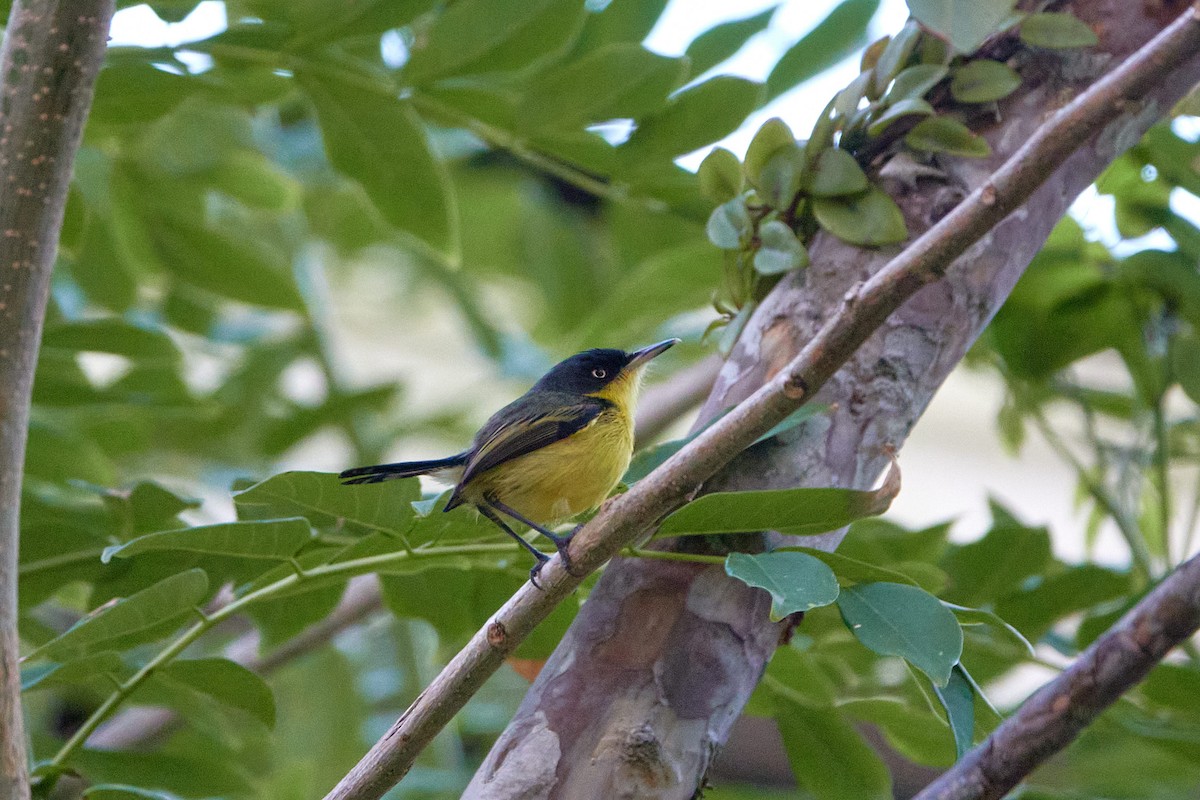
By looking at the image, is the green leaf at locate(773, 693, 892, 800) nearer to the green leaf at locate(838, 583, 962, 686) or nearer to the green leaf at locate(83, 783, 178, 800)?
the green leaf at locate(838, 583, 962, 686)

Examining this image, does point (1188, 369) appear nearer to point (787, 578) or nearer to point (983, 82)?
point (983, 82)

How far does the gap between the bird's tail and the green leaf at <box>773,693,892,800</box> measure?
751 mm

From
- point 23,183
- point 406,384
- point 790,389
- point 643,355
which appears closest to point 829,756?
point 643,355

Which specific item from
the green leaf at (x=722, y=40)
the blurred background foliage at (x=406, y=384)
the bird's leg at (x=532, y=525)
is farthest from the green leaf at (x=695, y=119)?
the bird's leg at (x=532, y=525)

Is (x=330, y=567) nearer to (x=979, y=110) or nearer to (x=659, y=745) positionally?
(x=659, y=745)

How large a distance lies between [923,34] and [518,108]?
0.80 meters

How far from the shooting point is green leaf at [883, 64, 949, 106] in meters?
1.75

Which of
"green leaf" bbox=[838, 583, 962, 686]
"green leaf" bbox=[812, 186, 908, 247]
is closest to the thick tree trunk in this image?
"green leaf" bbox=[812, 186, 908, 247]

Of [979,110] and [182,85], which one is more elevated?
[182,85]

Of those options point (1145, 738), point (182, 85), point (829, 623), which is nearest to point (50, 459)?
point (182, 85)

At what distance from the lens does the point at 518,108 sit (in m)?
2.24

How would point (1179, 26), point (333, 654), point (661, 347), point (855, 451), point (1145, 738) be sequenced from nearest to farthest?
point (1179, 26) < point (855, 451) < point (1145, 738) < point (661, 347) < point (333, 654)

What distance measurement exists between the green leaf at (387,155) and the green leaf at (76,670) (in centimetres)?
107

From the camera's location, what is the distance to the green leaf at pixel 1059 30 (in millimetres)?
1714
